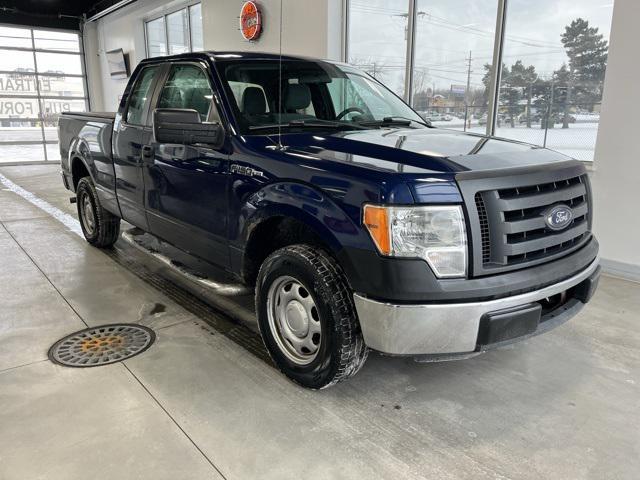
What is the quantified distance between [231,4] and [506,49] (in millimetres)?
5617

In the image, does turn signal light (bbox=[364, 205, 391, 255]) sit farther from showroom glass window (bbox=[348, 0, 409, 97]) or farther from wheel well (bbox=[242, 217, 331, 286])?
showroom glass window (bbox=[348, 0, 409, 97])

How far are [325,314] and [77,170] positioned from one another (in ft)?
13.6

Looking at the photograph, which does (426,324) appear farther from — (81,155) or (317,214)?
(81,155)

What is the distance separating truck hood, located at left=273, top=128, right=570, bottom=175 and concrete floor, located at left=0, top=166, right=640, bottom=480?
1188 millimetres

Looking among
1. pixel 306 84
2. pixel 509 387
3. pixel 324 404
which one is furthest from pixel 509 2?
pixel 324 404

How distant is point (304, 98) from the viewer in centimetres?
325

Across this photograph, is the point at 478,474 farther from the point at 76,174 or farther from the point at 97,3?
the point at 97,3

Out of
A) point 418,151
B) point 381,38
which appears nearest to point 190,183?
point 418,151

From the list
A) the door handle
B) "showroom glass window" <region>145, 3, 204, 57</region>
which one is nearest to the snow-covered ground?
the door handle

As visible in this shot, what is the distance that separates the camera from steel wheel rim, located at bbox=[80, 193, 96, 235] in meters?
5.10

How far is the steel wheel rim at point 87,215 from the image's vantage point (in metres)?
5.10

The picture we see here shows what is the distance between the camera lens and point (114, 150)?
13.8ft

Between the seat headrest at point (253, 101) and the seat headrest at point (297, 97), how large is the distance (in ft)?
0.52

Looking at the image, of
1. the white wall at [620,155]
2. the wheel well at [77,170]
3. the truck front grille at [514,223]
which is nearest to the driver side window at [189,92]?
the truck front grille at [514,223]
